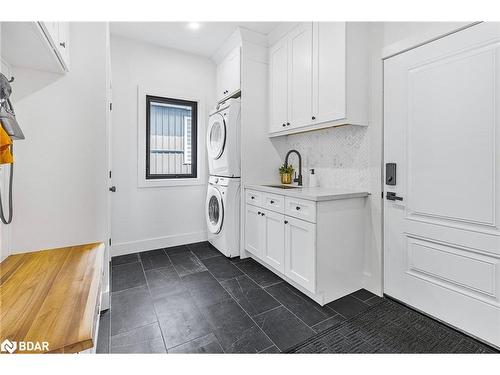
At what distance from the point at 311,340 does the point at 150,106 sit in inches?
128

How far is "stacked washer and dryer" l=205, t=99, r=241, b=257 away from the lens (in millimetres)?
2932

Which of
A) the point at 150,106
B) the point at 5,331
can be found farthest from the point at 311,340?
the point at 150,106

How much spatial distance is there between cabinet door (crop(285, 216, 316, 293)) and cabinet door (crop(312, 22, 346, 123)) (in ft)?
3.21

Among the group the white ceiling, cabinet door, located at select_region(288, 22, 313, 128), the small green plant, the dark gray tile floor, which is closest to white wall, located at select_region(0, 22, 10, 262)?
the dark gray tile floor

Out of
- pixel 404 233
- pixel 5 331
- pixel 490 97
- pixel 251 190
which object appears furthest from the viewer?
pixel 251 190

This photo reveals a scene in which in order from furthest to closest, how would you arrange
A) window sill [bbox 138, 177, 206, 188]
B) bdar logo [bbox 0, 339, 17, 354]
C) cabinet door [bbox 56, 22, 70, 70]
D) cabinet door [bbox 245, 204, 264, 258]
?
window sill [bbox 138, 177, 206, 188] < cabinet door [bbox 245, 204, 264, 258] < cabinet door [bbox 56, 22, 70, 70] < bdar logo [bbox 0, 339, 17, 354]

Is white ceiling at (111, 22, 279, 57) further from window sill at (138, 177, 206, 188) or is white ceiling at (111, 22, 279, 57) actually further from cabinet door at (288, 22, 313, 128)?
window sill at (138, 177, 206, 188)

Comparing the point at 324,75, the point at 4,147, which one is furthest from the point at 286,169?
the point at 4,147

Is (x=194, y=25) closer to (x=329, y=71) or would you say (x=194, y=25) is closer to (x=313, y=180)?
(x=329, y=71)

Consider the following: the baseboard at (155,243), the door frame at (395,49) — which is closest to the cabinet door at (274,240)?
the door frame at (395,49)

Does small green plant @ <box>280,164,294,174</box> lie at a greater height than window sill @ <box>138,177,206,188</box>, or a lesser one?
greater

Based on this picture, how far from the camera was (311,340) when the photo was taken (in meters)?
1.61

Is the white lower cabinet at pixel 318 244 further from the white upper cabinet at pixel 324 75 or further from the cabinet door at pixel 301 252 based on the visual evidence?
the white upper cabinet at pixel 324 75
